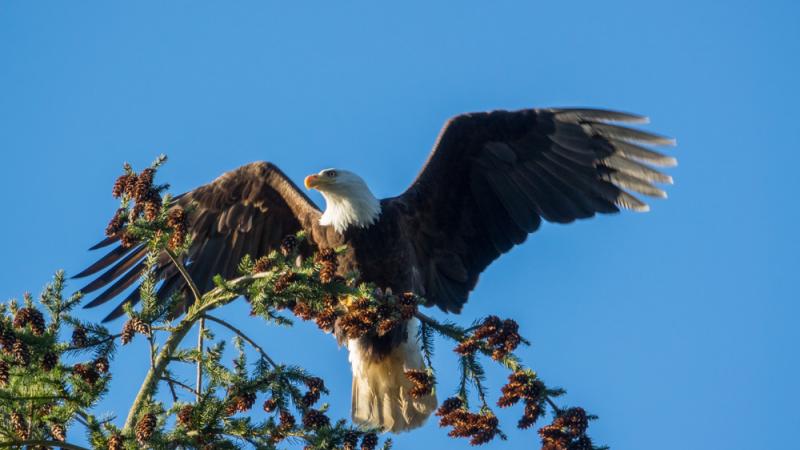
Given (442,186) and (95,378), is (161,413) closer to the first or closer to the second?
(95,378)

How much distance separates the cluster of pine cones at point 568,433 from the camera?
4363 millimetres

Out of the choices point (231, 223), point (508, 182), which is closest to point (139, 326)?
point (231, 223)

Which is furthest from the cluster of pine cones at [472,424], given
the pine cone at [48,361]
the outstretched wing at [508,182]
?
the outstretched wing at [508,182]

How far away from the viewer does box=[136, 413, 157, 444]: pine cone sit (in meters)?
3.80

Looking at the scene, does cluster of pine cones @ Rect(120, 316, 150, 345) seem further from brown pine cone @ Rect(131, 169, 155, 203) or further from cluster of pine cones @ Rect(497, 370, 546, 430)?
cluster of pine cones @ Rect(497, 370, 546, 430)

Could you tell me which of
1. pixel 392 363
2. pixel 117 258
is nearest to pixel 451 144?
pixel 392 363

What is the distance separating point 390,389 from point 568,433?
3.03 meters

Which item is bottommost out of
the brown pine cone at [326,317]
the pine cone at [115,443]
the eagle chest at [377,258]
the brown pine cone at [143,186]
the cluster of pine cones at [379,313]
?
the pine cone at [115,443]

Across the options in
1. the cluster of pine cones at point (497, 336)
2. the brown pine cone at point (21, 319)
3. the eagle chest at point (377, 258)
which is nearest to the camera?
the brown pine cone at point (21, 319)

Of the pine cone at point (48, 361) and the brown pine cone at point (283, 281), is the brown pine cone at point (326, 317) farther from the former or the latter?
the pine cone at point (48, 361)

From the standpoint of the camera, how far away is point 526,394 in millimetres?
4484

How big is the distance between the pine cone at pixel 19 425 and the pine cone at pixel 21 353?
Result: 0.19m

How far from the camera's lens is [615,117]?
289 inches

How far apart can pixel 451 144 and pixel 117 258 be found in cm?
236
